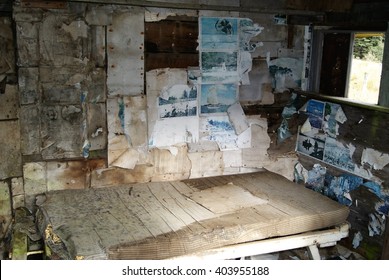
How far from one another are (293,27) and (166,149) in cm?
176

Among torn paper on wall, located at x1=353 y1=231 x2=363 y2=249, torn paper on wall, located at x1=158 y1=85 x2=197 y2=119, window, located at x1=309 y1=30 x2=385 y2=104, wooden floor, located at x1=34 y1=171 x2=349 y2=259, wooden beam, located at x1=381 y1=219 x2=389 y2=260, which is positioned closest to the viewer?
wooden floor, located at x1=34 y1=171 x2=349 y2=259

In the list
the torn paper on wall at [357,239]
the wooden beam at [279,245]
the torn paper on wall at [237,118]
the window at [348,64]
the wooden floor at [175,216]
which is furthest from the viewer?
the torn paper on wall at [237,118]

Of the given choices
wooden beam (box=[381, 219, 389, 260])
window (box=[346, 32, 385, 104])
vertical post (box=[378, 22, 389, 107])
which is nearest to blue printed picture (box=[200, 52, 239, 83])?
window (box=[346, 32, 385, 104])

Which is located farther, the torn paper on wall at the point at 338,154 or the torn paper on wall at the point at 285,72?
the torn paper on wall at the point at 285,72

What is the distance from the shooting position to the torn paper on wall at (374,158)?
3.70m

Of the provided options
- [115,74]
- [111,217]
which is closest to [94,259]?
[111,217]

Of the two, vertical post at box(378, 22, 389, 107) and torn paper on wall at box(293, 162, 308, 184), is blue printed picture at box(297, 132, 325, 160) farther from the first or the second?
vertical post at box(378, 22, 389, 107)

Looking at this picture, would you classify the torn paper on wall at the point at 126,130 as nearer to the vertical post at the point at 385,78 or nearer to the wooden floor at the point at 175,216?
the wooden floor at the point at 175,216

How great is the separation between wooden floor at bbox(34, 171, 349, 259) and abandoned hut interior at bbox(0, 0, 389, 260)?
0.02 m

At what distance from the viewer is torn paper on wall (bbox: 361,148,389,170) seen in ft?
12.1

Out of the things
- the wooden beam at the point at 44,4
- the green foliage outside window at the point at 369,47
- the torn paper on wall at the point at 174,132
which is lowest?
the torn paper on wall at the point at 174,132

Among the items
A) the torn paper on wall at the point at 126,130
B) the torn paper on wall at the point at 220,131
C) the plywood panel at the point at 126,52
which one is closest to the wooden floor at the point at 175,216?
the torn paper on wall at the point at 126,130

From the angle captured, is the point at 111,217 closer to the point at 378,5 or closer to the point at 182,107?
the point at 182,107

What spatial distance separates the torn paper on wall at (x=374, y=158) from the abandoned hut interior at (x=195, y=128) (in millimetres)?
11
